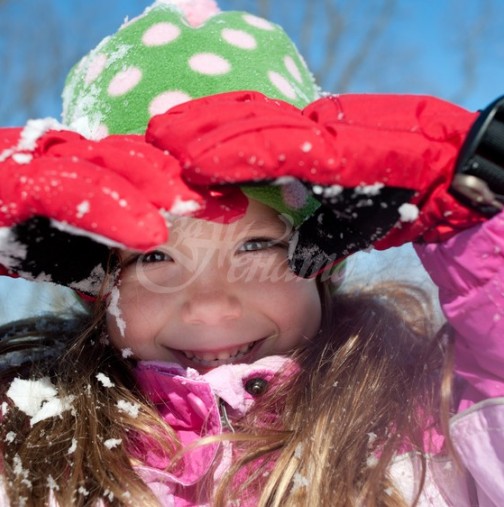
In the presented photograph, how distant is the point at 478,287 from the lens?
1006 mm

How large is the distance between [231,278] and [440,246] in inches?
16.3

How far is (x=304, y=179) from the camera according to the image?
864mm

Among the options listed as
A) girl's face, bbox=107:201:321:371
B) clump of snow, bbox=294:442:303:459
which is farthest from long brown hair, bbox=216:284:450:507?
girl's face, bbox=107:201:321:371

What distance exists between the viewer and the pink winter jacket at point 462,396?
3.28 feet

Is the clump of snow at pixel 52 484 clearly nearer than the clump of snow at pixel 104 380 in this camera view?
Yes

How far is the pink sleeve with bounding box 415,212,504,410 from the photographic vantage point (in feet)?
3.21

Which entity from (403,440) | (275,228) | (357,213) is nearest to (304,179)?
(357,213)

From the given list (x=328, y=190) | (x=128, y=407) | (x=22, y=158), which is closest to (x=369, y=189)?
(x=328, y=190)

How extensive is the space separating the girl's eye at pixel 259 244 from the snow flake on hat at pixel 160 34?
493mm

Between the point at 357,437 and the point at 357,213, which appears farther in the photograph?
the point at 357,437

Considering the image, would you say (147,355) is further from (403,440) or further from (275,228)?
(403,440)

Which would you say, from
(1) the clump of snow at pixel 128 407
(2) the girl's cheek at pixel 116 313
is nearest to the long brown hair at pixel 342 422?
(1) the clump of snow at pixel 128 407

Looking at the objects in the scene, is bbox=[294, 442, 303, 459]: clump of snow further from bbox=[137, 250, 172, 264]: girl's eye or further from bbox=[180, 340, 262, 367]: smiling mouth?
bbox=[137, 250, 172, 264]: girl's eye

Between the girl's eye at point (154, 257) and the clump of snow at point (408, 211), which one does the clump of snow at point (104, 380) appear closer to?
the girl's eye at point (154, 257)
